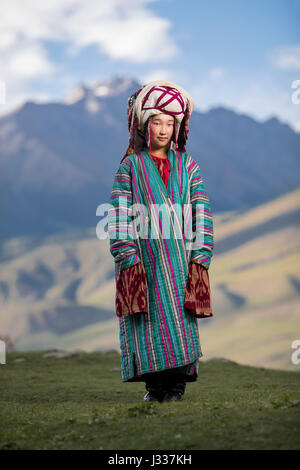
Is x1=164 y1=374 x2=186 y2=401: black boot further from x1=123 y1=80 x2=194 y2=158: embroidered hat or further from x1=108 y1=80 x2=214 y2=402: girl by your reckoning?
x1=123 y1=80 x2=194 y2=158: embroidered hat

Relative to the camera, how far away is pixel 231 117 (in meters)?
104

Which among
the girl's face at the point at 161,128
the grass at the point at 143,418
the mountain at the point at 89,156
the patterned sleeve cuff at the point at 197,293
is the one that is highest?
the mountain at the point at 89,156

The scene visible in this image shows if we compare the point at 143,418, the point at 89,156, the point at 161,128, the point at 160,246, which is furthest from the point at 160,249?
the point at 89,156

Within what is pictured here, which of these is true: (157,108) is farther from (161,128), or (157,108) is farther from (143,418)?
(143,418)

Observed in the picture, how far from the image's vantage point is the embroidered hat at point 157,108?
5.49m

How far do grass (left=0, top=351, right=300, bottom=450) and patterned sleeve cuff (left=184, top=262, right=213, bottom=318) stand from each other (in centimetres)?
67

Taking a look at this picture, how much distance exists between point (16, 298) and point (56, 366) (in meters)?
54.9

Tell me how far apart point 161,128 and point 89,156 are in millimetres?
83631

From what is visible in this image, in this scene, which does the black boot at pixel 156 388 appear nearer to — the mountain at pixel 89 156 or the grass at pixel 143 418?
the grass at pixel 143 418

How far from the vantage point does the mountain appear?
3227 inches

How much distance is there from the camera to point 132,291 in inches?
201

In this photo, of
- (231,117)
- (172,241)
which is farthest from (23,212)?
(172,241)

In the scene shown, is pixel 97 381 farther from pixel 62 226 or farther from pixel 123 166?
pixel 62 226

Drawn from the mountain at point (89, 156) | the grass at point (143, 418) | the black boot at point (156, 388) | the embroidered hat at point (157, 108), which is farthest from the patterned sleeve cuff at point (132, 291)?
the mountain at point (89, 156)
